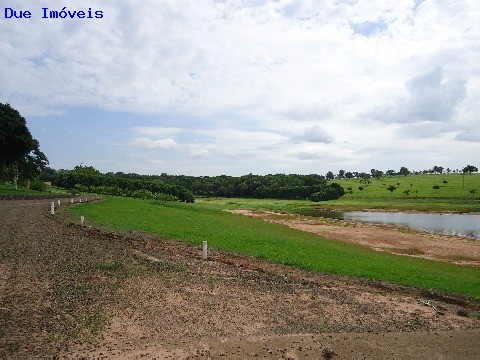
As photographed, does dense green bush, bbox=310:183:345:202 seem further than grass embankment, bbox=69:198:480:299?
Yes

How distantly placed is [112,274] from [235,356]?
7975 millimetres

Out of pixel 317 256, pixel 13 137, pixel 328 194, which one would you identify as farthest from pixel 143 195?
pixel 328 194

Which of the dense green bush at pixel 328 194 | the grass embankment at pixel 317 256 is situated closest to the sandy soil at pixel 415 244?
the grass embankment at pixel 317 256

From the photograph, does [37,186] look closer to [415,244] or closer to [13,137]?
[13,137]

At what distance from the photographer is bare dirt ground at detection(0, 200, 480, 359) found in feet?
32.3

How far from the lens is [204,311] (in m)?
12.3

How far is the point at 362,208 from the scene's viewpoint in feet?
305

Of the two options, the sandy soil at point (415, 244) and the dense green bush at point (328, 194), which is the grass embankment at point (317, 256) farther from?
the dense green bush at point (328, 194)

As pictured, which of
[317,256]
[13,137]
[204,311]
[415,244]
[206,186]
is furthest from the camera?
[206,186]

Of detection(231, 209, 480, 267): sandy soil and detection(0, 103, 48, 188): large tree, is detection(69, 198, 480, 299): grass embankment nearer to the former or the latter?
detection(231, 209, 480, 267): sandy soil

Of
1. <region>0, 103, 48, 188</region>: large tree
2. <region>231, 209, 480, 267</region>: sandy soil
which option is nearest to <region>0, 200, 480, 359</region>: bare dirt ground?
<region>231, 209, 480, 267</region>: sandy soil

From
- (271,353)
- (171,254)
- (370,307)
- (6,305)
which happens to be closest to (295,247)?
(171,254)

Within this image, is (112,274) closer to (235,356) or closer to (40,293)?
(40,293)

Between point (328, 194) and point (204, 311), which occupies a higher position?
point (328, 194)
